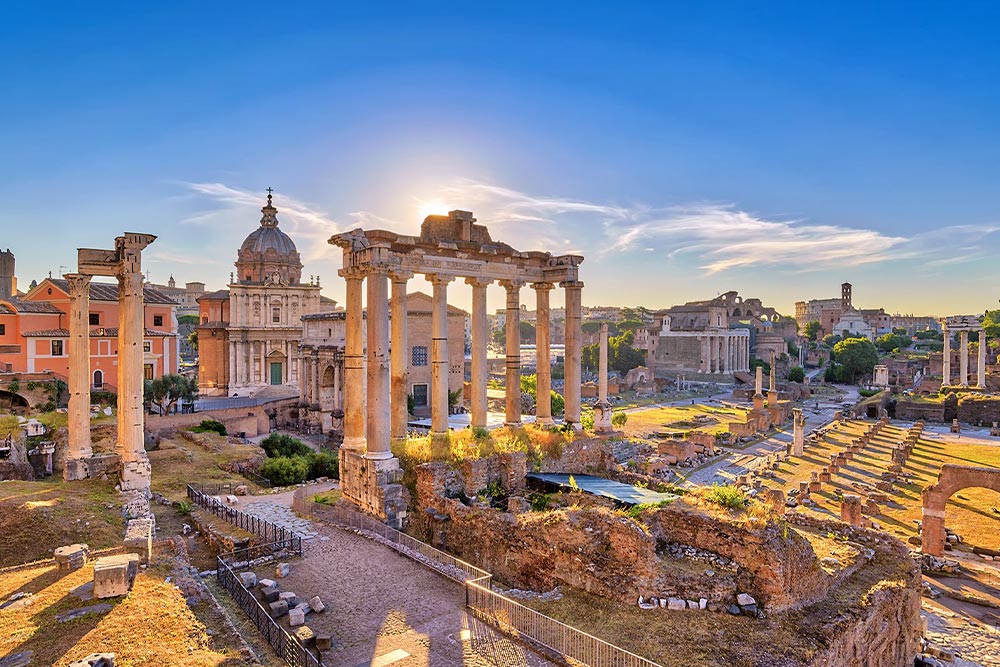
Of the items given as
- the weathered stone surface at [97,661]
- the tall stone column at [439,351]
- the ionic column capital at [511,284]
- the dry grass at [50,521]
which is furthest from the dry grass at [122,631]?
the ionic column capital at [511,284]

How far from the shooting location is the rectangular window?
159ft

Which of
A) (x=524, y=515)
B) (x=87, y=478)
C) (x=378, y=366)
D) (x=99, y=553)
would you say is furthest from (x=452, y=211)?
(x=87, y=478)

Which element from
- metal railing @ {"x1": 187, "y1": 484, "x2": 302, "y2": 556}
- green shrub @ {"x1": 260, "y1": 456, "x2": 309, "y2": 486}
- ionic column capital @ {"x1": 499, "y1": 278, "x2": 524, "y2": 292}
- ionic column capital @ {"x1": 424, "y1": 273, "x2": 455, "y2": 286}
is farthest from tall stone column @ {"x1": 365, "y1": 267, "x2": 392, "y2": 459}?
green shrub @ {"x1": 260, "y1": 456, "x2": 309, "y2": 486}

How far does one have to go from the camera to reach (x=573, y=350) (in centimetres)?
2088

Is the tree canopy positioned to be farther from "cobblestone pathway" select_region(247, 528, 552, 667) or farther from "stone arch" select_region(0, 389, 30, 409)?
"stone arch" select_region(0, 389, 30, 409)

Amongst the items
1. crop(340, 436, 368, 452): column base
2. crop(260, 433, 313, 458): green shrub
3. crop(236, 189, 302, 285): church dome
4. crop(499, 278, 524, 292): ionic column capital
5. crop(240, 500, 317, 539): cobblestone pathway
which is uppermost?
crop(236, 189, 302, 285): church dome

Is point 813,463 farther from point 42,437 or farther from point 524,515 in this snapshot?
point 42,437

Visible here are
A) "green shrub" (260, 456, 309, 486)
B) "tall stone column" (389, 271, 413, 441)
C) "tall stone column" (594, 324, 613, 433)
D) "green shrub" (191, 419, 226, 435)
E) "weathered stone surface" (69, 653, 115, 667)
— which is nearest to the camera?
"weathered stone surface" (69, 653, 115, 667)

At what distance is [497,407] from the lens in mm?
52531

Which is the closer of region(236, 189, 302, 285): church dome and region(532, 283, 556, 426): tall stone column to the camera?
region(532, 283, 556, 426): tall stone column

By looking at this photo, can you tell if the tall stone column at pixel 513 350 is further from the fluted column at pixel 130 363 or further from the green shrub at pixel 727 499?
the fluted column at pixel 130 363

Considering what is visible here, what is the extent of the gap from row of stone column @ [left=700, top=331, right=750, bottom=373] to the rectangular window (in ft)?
217

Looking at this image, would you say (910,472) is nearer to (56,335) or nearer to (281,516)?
(281,516)

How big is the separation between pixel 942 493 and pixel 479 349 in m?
17.4
